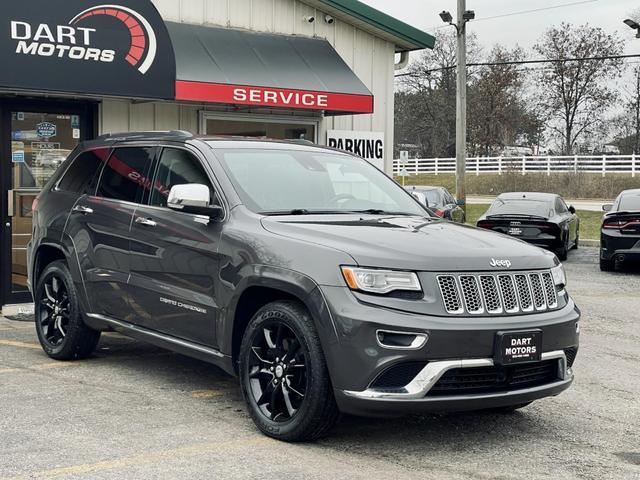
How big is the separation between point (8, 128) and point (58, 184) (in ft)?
10.0

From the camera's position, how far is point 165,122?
12.1 m

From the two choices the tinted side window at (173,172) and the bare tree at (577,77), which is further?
the bare tree at (577,77)

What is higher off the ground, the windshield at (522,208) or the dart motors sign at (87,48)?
the dart motors sign at (87,48)

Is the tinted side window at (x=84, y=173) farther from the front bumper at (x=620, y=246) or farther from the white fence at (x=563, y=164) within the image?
the white fence at (x=563, y=164)

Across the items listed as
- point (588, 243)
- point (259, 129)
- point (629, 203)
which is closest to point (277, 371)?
point (259, 129)

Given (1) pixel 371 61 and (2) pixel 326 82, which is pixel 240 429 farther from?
(1) pixel 371 61

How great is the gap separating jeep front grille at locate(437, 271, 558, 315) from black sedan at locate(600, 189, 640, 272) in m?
10.8

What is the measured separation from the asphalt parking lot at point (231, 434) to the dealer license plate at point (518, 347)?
58 cm

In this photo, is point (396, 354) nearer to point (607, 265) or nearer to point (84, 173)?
point (84, 173)

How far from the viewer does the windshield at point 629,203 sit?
15.8m

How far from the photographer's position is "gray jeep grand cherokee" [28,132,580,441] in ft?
16.4

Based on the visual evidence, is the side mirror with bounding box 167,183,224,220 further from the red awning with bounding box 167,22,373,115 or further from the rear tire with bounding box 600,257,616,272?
the rear tire with bounding box 600,257,616,272

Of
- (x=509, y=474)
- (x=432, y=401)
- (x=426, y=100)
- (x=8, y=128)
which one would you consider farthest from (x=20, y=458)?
(x=426, y=100)

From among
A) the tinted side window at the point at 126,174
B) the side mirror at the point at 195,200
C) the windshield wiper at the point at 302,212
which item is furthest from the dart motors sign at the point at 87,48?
the windshield wiper at the point at 302,212
